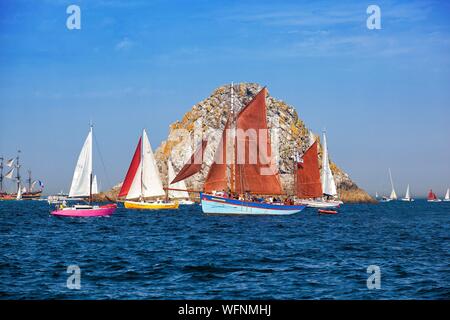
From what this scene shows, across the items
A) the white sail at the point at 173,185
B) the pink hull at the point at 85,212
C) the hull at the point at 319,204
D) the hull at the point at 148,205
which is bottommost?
the hull at the point at 319,204

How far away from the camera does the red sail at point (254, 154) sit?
7656 centimetres

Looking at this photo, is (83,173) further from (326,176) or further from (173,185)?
(326,176)

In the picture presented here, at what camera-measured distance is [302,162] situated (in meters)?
120

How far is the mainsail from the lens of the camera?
104094mm

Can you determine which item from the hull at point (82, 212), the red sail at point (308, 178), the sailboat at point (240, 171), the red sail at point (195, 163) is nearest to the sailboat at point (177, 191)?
the red sail at point (308, 178)

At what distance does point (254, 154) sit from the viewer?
256ft

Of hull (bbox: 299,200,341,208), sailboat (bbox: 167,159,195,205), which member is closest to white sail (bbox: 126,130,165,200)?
sailboat (bbox: 167,159,195,205)

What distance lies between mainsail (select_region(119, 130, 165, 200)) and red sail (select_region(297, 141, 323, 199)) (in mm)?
32667

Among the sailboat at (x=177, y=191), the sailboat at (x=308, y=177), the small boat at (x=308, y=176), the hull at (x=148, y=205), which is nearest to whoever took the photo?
the hull at (x=148, y=205)

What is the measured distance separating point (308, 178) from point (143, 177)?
1471 inches

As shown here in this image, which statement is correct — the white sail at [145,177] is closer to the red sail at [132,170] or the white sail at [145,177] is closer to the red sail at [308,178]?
the red sail at [132,170]
